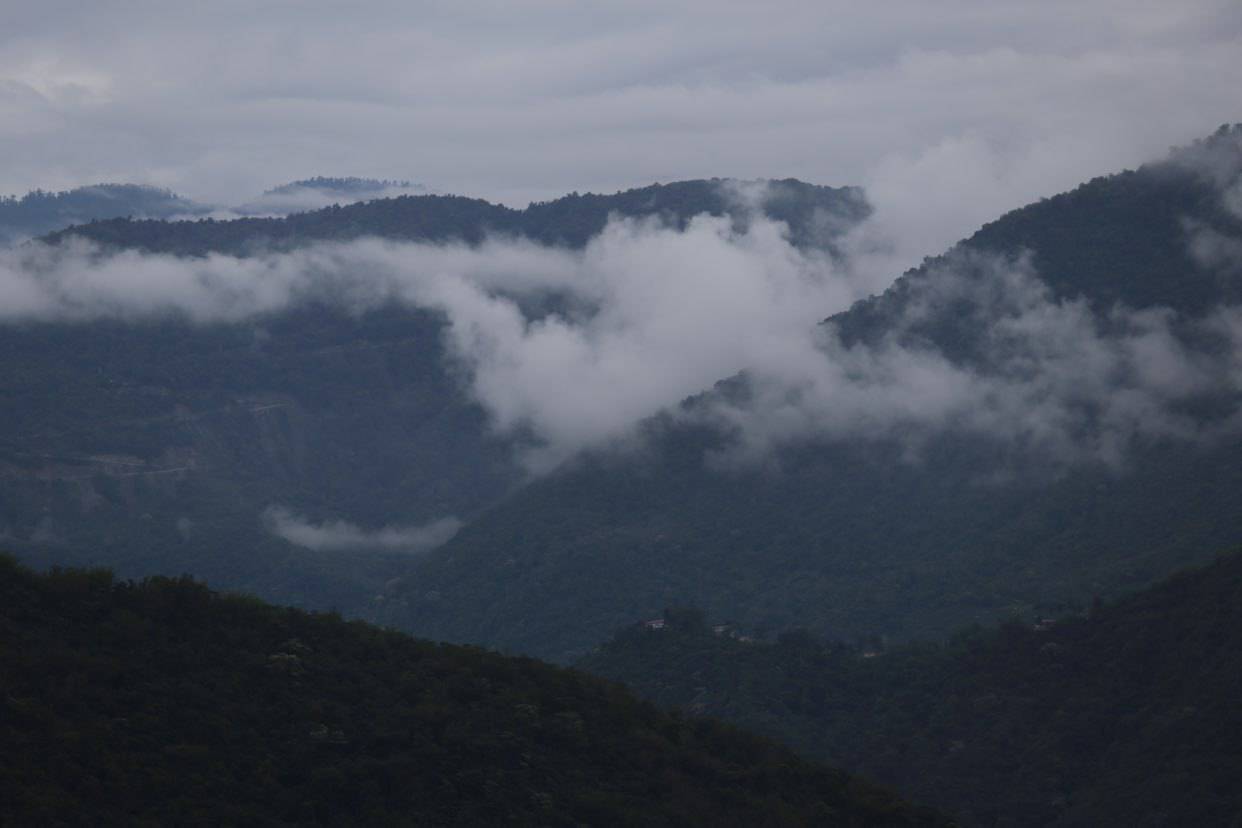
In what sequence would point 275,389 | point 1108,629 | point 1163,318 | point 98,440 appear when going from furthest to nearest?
point 275,389 → point 98,440 → point 1163,318 → point 1108,629

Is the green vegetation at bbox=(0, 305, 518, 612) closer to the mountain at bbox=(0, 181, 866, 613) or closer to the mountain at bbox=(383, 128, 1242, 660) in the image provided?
the mountain at bbox=(0, 181, 866, 613)

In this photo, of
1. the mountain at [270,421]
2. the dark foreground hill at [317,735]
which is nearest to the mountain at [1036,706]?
the dark foreground hill at [317,735]

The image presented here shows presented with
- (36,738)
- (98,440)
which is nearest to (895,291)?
(98,440)

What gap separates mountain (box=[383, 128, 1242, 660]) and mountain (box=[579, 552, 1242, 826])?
13395 mm

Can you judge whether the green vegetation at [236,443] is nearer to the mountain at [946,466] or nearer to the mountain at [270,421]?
the mountain at [270,421]

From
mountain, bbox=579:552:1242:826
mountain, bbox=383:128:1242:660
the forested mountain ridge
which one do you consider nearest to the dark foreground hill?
mountain, bbox=579:552:1242:826

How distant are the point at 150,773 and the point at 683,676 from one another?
33.4 metres

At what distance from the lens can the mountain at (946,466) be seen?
75.8m

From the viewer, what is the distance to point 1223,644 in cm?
4612

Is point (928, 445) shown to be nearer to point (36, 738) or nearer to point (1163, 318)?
point (1163, 318)

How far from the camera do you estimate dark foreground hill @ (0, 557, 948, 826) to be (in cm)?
2794

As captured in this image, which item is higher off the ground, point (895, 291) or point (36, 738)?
point (895, 291)

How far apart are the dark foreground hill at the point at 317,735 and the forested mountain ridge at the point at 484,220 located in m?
112

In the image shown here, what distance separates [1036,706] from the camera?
4934 centimetres
